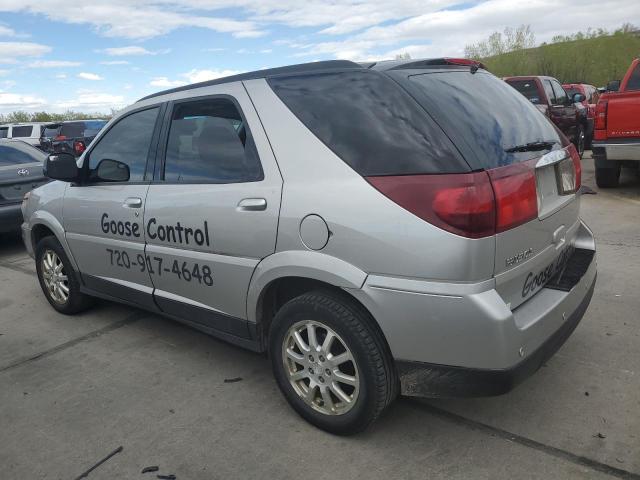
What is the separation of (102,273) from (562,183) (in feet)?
10.0

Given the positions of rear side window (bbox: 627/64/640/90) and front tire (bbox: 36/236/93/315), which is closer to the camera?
front tire (bbox: 36/236/93/315)

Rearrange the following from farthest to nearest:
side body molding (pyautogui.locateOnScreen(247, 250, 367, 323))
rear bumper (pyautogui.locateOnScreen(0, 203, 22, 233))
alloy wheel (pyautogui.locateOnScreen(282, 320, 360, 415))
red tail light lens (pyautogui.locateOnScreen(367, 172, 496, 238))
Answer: rear bumper (pyautogui.locateOnScreen(0, 203, 22, 233)), alloy wheel (pyautogui.locateOnScreen(282, 320, 360, 415)), side body molding (pyautogui.locateOnScreen(247, 250, 367, 323)), red tail light lens (pyautogui.locateOnScreen(367, 172, 496, 238))

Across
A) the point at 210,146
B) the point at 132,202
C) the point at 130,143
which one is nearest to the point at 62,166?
the point at 130,143

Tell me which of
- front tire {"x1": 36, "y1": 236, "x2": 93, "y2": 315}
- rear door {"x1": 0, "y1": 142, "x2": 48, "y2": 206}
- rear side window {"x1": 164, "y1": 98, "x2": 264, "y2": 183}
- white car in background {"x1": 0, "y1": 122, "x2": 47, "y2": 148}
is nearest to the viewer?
rear side window {"x1": 164, "y1": 98, "x2": 264, "y2": 183}

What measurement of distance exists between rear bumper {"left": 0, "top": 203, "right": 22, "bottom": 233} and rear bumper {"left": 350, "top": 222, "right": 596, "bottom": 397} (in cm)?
612

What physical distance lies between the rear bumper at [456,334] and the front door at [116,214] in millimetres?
1770

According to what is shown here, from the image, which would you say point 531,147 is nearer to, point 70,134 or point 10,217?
point 10,217

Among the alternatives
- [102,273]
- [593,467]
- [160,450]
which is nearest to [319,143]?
[160,450]

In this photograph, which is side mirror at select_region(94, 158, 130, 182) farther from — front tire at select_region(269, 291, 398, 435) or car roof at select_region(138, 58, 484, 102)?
front tire at select_region(269, 291, 398, 435)

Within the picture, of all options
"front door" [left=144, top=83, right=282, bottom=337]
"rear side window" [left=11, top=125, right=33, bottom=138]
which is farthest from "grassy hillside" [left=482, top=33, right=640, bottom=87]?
"front door" [left=144, top=83, right=282, bottom=337]

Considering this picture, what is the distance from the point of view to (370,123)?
7.96ft

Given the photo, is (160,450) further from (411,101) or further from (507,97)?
(507,97)

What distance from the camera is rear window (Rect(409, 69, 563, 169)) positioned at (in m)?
2.29

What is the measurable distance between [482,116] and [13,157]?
23.5ft
